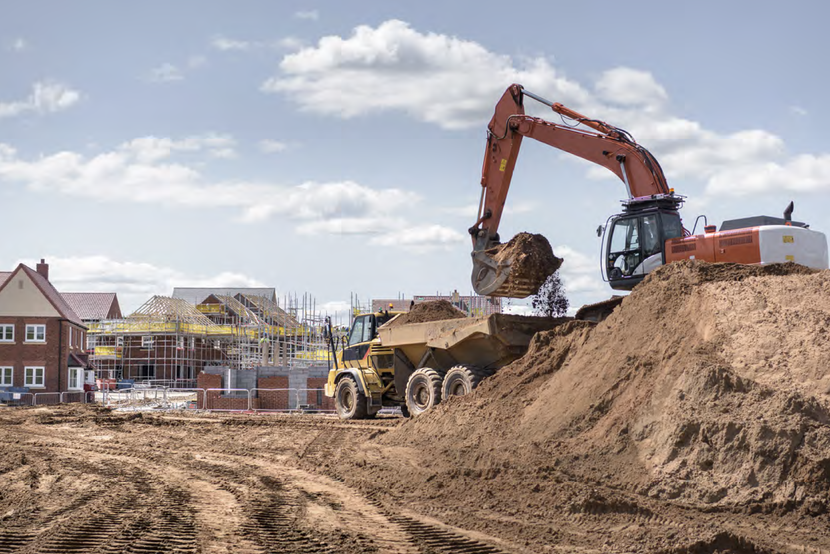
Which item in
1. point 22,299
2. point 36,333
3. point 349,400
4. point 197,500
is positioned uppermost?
point 22,299

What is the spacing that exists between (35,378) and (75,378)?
4191mm

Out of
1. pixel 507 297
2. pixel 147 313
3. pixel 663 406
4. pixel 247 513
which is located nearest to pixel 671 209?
pixel 507 297

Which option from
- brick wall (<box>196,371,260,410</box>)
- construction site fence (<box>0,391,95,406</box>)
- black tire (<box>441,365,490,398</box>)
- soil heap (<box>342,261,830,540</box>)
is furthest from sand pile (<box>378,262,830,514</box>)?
construction site fence (<box>0,391,95,406</box>)

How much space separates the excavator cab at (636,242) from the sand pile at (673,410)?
2.57m

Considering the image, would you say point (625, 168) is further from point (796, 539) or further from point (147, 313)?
point (147, 313)

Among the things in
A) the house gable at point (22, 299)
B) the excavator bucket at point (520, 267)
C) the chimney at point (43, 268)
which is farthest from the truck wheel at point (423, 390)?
the chimney at point (43, 268)

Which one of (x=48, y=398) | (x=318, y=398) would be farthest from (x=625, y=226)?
(x=48, y=398)

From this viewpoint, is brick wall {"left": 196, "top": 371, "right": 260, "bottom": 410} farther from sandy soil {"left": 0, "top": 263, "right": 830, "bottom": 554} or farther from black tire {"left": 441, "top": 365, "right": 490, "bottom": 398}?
sandy soil {"left": 0, "top": 263, "right": 830, "bottom": 554}

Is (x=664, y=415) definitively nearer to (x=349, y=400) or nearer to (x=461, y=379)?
(x=461, y=379)

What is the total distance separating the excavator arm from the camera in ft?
57.3

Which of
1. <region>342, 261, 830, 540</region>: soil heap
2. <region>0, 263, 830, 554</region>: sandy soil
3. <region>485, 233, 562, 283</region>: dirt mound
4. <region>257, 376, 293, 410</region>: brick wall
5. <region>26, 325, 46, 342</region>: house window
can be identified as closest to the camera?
<region>0, 263, 830, 554</region>: sandy soil

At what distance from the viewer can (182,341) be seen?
208ft

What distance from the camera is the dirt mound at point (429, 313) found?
20.3 m

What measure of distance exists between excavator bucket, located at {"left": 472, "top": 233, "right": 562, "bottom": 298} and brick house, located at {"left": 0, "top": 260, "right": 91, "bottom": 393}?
1587 inches
